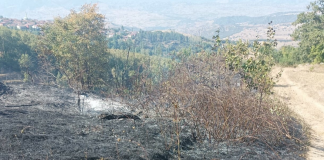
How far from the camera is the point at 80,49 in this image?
2019 cm

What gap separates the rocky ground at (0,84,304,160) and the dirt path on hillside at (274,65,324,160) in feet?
6.03

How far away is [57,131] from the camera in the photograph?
777 cm

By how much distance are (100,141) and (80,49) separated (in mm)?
14455

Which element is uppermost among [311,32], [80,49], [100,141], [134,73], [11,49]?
[311,32]

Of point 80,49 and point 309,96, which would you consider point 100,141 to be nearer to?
point 309,96

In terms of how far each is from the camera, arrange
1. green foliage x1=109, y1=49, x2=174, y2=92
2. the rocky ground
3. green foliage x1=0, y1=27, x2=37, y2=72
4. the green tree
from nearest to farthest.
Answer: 1. the rocky ground
2. the green tree
3. green foliage x1=109, y1=49, x2=174, y2=92
4. green foliage x1=0, y1=27, x2=37, y2=72

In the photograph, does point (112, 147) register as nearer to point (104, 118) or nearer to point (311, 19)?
point (104, 118)

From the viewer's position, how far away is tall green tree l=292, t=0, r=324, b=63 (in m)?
23.1

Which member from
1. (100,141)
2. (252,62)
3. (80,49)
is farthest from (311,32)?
(100,141)

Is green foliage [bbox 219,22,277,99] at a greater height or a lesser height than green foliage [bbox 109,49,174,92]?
greater

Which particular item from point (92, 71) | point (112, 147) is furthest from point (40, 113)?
point (92, 71)

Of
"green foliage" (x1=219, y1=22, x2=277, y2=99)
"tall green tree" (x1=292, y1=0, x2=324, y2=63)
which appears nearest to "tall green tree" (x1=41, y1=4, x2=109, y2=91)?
"green foliage" (x1=219, y1=22, x2=277, y2=99)

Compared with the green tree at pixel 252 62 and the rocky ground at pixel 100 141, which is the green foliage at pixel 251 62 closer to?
the green tree at pixel 252 62

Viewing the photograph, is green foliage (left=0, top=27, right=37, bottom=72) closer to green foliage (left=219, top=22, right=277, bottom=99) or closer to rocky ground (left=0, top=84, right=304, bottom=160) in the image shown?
rocky ground (left=0, top=84, right=304, bottom=160)
